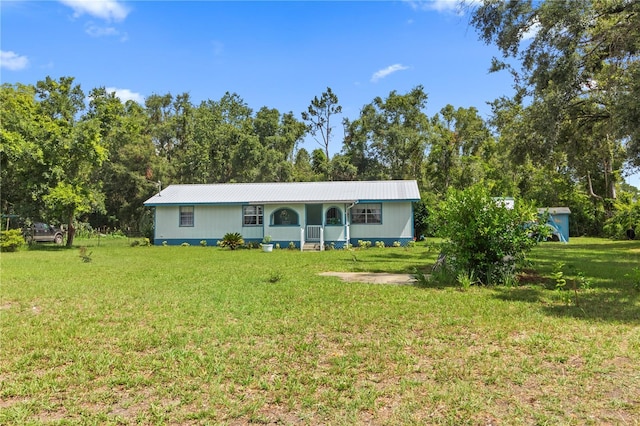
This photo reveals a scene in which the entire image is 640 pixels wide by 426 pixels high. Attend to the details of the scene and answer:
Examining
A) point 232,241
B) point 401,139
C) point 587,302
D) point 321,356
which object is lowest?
point 321,356

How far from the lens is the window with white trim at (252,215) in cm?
2238

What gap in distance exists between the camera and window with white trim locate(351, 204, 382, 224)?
21.2m

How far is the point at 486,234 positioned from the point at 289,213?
55.1ft

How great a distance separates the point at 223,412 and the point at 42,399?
63.3 inches

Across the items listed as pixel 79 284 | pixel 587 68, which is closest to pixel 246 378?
pixel 79 284

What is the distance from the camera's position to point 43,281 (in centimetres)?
959

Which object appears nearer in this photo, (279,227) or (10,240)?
(10,240)

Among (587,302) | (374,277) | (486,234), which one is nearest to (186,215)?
(374,277)

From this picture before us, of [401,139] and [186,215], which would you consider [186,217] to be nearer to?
[186,215]

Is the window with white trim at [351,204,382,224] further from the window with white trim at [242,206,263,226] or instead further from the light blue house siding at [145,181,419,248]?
the window with white trim at [242,206,263,226]

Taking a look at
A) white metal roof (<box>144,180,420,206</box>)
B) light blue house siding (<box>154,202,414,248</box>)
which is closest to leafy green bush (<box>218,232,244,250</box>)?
light blue house siding (<box>154,202,414,248</box>)

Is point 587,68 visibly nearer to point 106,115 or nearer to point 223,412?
point 223,412

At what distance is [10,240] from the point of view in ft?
59.9

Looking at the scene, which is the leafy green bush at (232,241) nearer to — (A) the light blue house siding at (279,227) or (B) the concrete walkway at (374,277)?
(A) the light blue house siding at (279,227)
